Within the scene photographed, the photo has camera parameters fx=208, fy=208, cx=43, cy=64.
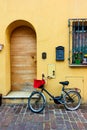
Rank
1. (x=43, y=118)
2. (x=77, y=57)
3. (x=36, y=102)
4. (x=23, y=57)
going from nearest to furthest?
(x=43, y=118), (x=36, y=102), (x=77, y=57), (x=23, y=57)

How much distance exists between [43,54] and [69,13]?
4.83 feet

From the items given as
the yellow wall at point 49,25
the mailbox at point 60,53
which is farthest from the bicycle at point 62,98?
the mailbox at point 60,53

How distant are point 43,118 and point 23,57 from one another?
8.56 ft

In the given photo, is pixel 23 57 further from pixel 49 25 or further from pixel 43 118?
pixel 43 118

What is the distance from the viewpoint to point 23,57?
7113 millimetres

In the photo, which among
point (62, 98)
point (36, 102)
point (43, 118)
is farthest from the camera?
point (36, 102)

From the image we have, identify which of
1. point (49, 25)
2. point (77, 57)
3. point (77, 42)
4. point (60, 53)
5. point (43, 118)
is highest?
point (49, 25)

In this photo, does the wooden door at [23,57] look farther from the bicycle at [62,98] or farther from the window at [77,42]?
the window at [77,42]

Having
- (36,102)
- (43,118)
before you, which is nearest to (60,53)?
(36,102)

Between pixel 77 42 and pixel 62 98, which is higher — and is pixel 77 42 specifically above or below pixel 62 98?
above

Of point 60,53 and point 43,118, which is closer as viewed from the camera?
point 43,118

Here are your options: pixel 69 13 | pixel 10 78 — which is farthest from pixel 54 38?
pixel 10 78

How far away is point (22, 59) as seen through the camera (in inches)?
280

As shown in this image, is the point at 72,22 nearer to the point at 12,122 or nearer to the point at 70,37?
the point at 70,37
